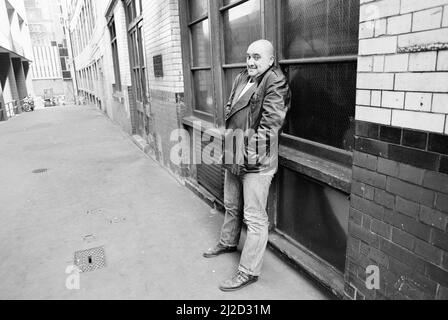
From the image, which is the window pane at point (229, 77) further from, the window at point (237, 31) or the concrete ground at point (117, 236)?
the concrete ground at point (117, 236)

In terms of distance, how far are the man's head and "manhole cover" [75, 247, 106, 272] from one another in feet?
7.82

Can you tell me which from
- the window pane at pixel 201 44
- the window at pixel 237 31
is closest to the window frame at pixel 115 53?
the window pane at pixel 201 44

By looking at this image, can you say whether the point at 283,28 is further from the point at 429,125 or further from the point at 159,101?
the point at 159,101

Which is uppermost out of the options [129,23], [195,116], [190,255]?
[129,23]

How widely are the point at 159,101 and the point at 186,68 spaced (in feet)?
4.51

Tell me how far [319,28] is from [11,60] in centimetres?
2499

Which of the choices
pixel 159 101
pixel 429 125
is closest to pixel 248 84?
pixel 429 125

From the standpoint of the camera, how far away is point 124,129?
11.6m

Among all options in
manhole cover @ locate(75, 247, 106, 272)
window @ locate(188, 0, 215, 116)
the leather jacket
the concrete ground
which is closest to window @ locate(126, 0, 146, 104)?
the concrete ground

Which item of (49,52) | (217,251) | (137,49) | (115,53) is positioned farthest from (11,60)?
(49,52)

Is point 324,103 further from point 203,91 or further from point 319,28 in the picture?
point 203,91

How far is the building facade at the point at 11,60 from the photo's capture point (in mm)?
18575
